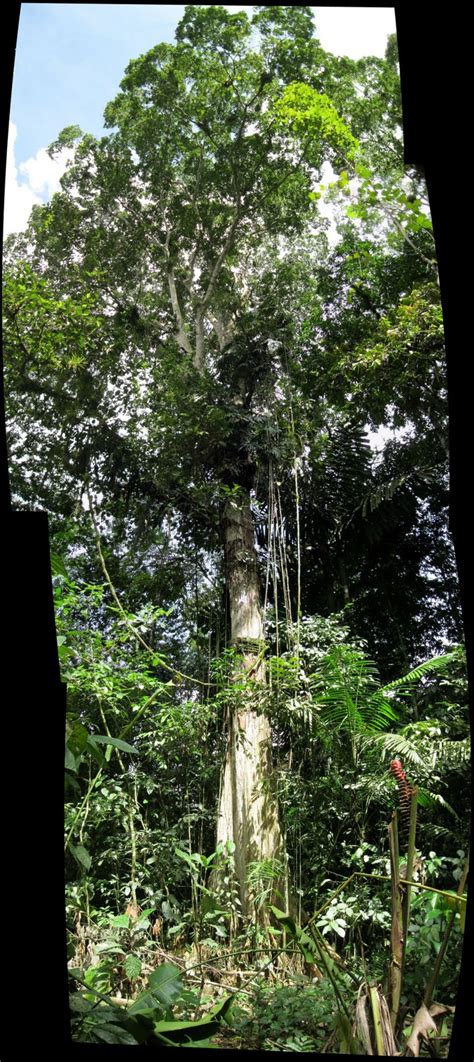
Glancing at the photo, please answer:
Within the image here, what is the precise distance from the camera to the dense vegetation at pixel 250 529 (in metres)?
4.87

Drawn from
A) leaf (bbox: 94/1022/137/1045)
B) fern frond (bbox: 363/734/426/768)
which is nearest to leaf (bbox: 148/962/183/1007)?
leaf (bbox: 94/1022/137/1045)

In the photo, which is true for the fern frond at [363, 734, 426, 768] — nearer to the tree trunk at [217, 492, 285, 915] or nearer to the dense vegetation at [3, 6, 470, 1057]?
the dense vegetation at [3, 6, 470, 1057]

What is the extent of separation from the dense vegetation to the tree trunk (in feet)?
0.06

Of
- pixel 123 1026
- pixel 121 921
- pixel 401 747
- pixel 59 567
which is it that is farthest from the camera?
pixel 401 747

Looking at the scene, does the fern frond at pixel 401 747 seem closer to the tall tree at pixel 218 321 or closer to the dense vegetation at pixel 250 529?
the dense vegetation at pixel 250 529

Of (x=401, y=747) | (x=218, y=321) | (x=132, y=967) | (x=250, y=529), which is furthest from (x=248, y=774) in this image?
(x=218, y=321)

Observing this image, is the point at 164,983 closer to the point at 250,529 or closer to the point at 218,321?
the point at 250,529

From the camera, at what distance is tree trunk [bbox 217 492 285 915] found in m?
5.65

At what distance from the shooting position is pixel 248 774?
5.96 meters

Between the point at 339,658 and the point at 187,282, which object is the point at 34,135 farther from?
the point at 339,658

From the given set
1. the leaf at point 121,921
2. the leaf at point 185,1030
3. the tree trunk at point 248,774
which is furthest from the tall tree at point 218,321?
the leaf at point 185,1030

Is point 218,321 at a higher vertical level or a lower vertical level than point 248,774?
higher

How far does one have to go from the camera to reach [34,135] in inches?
359

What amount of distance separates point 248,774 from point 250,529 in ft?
6.92
